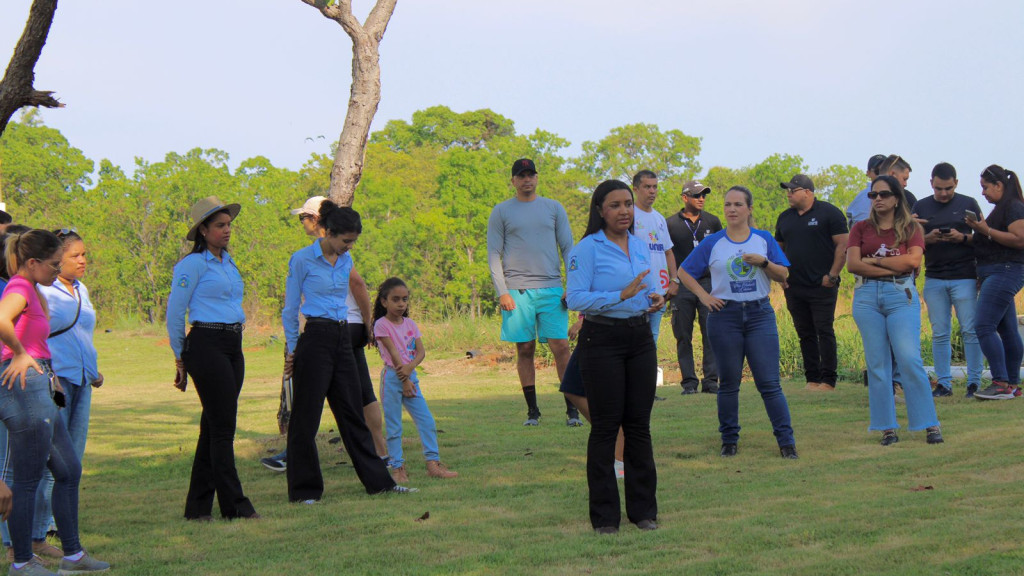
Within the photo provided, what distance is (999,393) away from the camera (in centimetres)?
1002

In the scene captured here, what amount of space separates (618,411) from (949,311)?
5.65 metres

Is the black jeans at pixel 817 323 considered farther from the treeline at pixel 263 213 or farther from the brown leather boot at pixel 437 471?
the treeline at pixel 263 213

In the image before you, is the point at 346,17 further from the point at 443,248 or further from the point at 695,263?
the point at 443,248

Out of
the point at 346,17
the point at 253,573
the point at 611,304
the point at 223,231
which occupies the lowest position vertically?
the point at 253,573

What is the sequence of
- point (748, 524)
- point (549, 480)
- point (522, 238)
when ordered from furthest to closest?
point (522, 238)
point (549, 480)
point (748, 524)

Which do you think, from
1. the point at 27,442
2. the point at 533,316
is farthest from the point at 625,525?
the point at 533,316

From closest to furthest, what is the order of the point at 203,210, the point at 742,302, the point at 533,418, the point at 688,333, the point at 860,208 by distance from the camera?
the point at 203,210 < the point at 742,302 < the point at 533,418 < the point at 860,208 < the point at 688,333

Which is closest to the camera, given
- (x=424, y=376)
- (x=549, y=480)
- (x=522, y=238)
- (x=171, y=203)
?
(x=549, y=480)

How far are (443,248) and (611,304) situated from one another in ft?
116

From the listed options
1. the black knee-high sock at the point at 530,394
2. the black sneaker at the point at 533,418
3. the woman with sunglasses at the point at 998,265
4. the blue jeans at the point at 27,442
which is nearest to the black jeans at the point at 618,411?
the blue jeans at the point at 27,442

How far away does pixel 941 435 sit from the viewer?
320 inches

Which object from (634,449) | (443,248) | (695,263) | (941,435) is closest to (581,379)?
(634,449)

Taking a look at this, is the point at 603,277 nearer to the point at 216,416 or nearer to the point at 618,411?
the point at 618,411

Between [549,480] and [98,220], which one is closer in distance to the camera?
[549,480]
